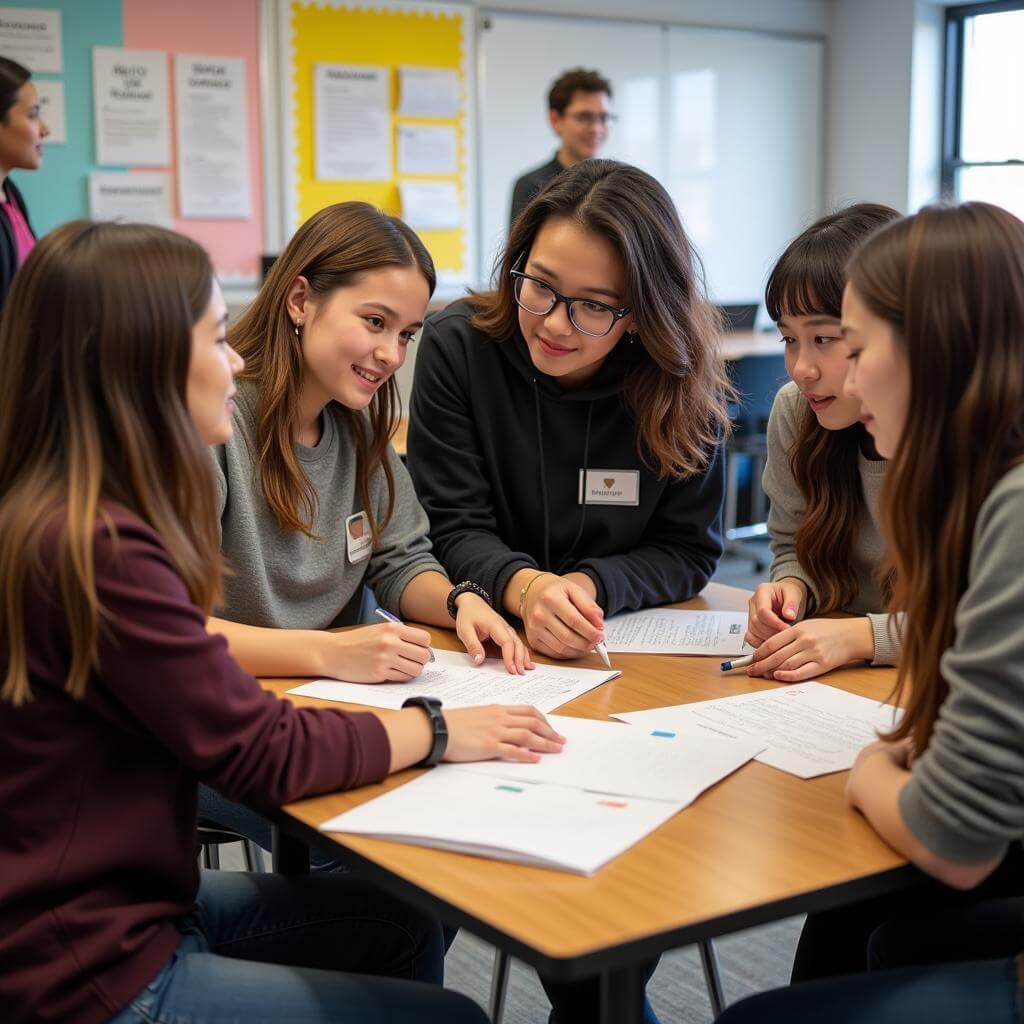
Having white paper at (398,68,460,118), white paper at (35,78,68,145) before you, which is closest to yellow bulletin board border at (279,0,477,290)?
white paper at (398,68,460,118)

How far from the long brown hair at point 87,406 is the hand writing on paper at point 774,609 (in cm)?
80

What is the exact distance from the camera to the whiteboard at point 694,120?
6.00 meters

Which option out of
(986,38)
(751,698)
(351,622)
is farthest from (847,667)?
(986,38)

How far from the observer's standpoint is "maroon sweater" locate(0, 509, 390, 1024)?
3.33 ft

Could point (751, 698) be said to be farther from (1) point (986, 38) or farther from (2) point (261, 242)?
(1) point (986, 38)

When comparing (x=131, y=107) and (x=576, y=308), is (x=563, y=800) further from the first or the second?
(x=131, y=107)

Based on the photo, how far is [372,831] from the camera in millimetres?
1078

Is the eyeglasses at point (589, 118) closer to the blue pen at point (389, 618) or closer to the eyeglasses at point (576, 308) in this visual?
the eyeglasses at point (576, 308)

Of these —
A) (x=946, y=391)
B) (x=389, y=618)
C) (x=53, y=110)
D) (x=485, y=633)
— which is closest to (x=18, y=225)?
(x=53, y=110)

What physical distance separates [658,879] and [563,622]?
24.8 inches

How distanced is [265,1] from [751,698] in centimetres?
470

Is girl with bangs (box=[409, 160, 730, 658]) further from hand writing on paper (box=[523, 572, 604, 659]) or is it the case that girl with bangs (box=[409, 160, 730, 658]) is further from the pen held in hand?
the pen held in hand

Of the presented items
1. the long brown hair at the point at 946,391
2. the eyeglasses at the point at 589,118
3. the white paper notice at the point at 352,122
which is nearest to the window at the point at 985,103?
the eyeglasses at the point at 589,118

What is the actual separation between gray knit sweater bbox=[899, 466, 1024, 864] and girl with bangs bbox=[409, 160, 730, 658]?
2.69ft
